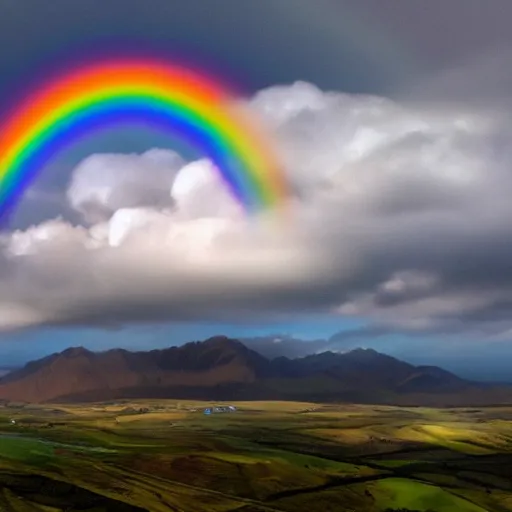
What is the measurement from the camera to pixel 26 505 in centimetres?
19475

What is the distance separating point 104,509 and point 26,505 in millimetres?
22806

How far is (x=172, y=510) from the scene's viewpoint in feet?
648

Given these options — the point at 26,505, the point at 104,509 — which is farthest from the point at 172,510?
the point at 26,505

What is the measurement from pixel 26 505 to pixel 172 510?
4321cm

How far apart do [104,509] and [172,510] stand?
2057 cm

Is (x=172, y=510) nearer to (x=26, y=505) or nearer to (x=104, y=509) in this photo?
(x=104, y=509)

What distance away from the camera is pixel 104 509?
7790 inches
